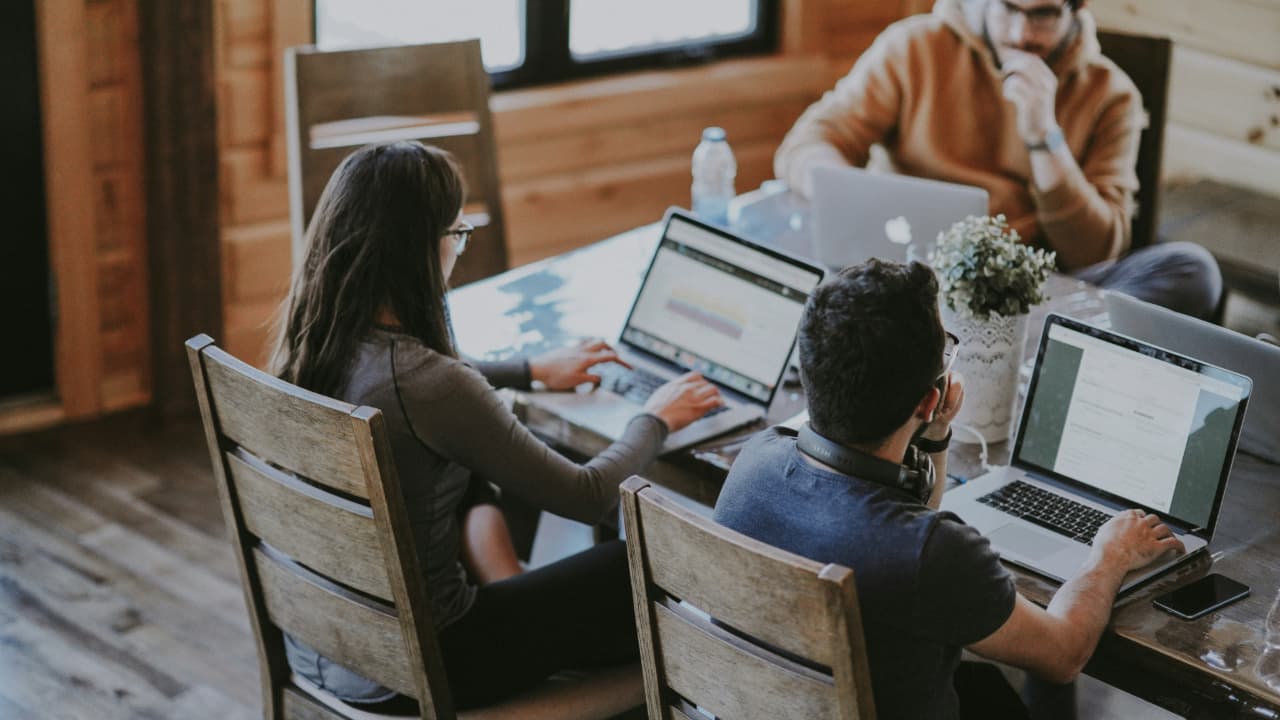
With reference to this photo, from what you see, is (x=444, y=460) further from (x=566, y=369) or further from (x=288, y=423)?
(x=566, y=369)

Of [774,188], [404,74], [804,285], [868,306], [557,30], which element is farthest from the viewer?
[557,30]

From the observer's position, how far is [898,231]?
8.27 ft

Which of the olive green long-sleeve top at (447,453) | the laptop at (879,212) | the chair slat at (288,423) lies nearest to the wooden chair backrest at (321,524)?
the chair slat at (288,423)

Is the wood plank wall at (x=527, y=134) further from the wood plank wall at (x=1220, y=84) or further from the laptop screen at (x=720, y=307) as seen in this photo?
the laptop screen at (x=720, y=307)

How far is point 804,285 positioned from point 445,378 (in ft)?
1.97

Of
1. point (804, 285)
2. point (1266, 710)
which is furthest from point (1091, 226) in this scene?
point (1266, 710)

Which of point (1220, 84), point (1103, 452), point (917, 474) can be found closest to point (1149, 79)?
point (1220, 84)

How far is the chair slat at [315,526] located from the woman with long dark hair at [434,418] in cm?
13

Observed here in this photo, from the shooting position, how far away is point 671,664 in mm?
1592

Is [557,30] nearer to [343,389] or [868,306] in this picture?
[343,389]

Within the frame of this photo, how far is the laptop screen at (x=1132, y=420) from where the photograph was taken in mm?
1800

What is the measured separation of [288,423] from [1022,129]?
1.77m

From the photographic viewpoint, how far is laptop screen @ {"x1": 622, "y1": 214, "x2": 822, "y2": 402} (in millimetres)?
2180

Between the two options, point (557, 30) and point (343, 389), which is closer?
point (343, 389)
